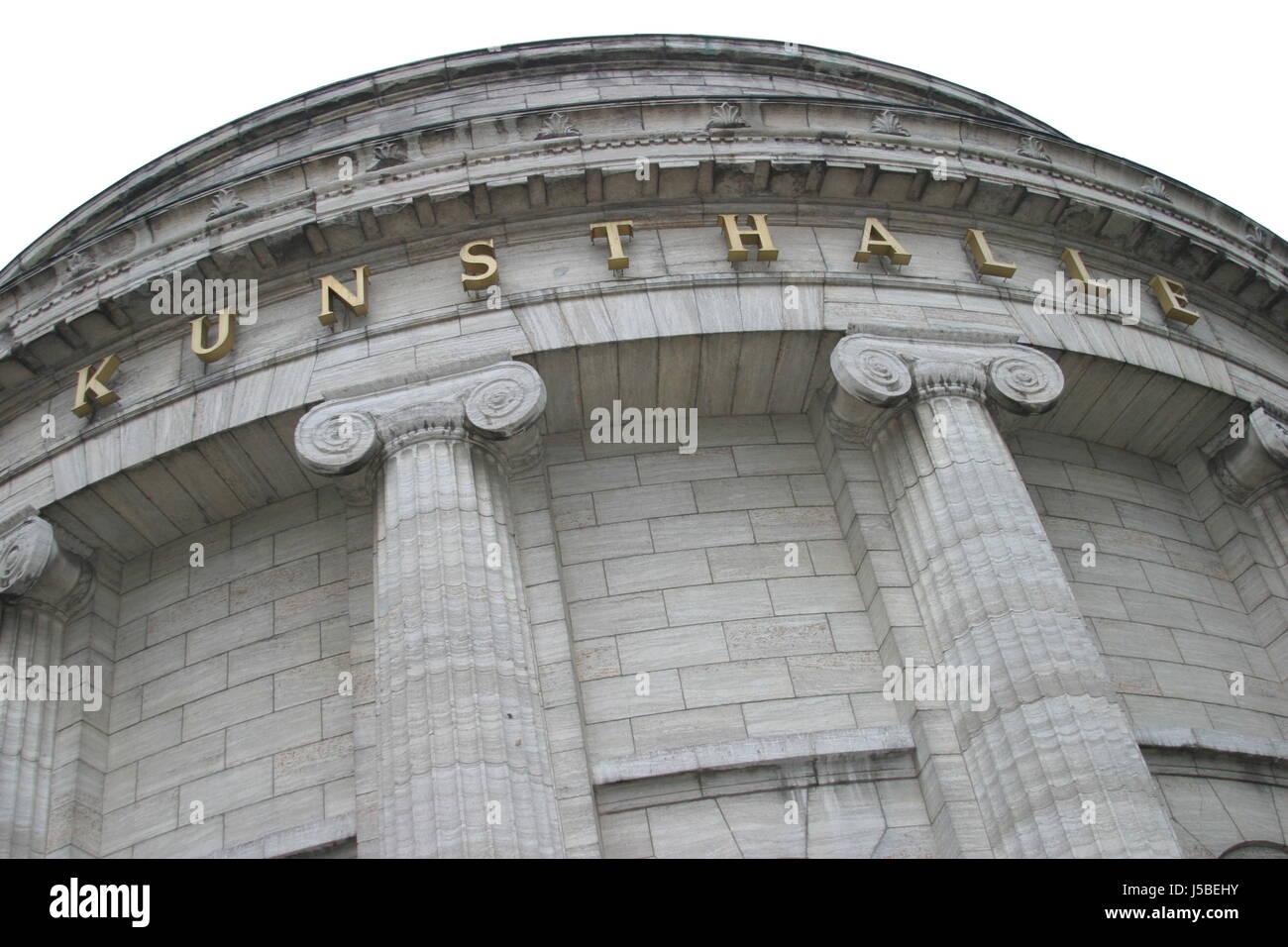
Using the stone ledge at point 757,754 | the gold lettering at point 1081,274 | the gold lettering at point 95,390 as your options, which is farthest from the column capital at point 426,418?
the gold lettering at point 1081,274

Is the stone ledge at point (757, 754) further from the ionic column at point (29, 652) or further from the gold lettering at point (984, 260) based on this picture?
the gold lettering at point (984, 260)

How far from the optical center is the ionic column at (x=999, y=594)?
13125 mm

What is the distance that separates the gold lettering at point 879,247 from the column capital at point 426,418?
461 centimetres

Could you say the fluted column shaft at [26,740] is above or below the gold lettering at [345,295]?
below

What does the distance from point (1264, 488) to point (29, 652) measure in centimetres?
1485

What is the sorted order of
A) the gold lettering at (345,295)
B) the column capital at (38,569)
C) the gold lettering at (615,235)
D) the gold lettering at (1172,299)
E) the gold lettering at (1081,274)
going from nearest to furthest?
the column capital at (38,569) → the gold lettering at (345,295) → the gold lettering at (615,235) → the gold lettering at (1081,274) → the gold lettering at (1172,299)

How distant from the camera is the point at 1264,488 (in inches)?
734

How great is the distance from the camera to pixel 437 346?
17.2 m

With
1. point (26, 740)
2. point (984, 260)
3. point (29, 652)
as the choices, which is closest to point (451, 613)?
point (26, 740)

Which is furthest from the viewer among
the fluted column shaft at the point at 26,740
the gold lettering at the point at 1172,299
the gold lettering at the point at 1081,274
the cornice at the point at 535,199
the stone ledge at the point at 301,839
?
the gold lettering at the point at 1172,299

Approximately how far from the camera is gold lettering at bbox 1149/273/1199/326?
1931 centimetres

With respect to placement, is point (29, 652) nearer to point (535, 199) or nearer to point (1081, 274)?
point (535, 199)

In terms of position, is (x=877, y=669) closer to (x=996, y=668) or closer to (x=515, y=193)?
(x=996, y=668)

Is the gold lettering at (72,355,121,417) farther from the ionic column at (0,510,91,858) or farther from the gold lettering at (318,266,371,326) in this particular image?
the gold lettering at (318,266,371,326)
